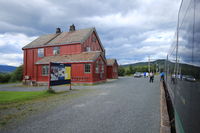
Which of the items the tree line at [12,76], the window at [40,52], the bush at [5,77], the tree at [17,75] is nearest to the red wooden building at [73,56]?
the window at [40,52]

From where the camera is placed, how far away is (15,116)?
16.1ft

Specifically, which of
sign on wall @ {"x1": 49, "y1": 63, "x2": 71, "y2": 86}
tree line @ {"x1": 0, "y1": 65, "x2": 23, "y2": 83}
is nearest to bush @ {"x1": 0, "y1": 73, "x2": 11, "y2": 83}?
tree line @ {"x1": 0, "y1": 65, "x2": 23, "y2": 83}

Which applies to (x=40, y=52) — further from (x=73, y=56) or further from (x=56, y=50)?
(x=73, y=56)

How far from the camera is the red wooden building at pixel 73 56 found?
701 inches

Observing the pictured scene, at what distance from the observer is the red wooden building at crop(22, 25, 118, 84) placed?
17797mm

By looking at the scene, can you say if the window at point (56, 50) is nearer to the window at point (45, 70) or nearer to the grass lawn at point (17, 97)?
the window at point (45, 70)

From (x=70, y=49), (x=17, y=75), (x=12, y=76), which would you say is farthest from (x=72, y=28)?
(x=12, y=76)

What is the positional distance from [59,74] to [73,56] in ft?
28.8

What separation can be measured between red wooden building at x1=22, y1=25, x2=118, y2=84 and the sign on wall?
16.6ft

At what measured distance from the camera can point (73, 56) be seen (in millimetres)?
19984

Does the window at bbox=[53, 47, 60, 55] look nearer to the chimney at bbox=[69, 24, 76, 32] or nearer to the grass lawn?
the chimney at bbox=[69, 24, 76, 32]

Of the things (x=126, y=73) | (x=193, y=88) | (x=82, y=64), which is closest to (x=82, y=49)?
(x=82, y=64)

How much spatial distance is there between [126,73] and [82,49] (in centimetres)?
3546

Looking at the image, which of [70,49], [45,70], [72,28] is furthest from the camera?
[72,28]
